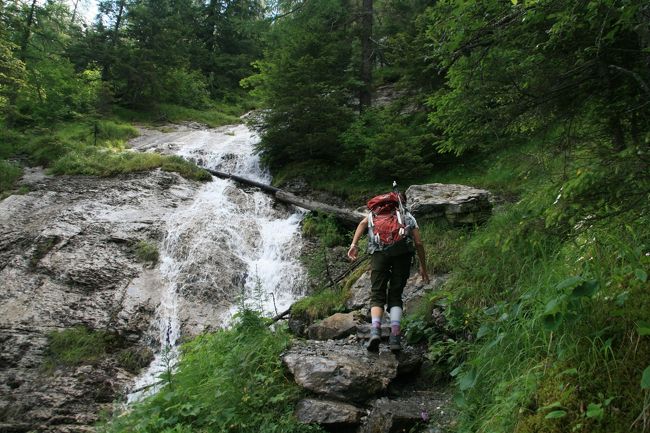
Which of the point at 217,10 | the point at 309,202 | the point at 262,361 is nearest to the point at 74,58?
the point at 217,10

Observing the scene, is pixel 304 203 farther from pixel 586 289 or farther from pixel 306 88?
pixel 586 289

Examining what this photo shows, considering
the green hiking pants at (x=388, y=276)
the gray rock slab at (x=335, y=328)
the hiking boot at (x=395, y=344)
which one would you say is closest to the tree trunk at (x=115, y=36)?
the gray rock slab at (x=335, y=328)

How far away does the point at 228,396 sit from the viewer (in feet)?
13.6

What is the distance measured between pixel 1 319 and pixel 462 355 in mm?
8434

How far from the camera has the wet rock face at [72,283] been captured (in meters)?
7.02

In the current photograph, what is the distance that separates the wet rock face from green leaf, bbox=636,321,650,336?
705cm

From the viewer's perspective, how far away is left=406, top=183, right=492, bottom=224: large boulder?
8.01m

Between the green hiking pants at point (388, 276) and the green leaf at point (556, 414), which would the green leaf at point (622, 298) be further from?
the green hiking pants at point (388, 276)

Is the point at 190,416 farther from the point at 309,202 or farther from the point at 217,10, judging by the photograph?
the point at 217,10

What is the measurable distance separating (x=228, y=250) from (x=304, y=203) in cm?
269

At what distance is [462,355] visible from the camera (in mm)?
4535

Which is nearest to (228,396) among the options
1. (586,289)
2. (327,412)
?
(327,412)

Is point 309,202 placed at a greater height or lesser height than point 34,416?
greater

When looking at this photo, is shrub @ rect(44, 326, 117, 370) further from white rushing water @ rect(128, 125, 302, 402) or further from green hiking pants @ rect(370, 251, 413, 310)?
green hiking pants @ rect(370, 251, 413, 310)
